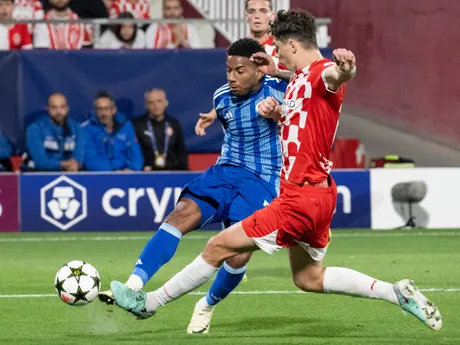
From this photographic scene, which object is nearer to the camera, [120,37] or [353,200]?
[353,200]

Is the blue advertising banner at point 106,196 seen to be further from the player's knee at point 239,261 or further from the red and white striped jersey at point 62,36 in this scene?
the player's knee at point 239,261

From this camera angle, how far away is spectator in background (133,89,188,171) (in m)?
13.3

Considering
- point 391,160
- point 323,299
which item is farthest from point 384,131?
point 323,299

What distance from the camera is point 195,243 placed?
39.3ft

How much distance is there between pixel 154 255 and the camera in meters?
6.73

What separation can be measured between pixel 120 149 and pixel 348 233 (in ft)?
8.69

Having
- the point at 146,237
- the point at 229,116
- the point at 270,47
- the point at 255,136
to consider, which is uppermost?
the point at 270,47

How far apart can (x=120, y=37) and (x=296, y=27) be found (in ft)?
27.6

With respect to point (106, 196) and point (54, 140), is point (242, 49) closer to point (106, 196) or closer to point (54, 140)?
point (106, 196)

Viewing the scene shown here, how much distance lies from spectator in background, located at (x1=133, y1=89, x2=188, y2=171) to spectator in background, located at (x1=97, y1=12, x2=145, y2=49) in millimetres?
1197

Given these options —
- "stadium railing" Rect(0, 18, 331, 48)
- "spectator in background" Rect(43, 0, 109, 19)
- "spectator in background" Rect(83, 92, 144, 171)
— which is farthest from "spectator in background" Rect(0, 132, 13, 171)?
"spectator in background" Rect(43, 0, 109, 19)

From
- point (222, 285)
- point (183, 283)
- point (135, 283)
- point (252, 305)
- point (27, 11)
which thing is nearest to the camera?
point (183, 283)

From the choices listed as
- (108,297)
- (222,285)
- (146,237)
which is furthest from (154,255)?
(146,237)

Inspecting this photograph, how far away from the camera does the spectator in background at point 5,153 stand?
535 inches
